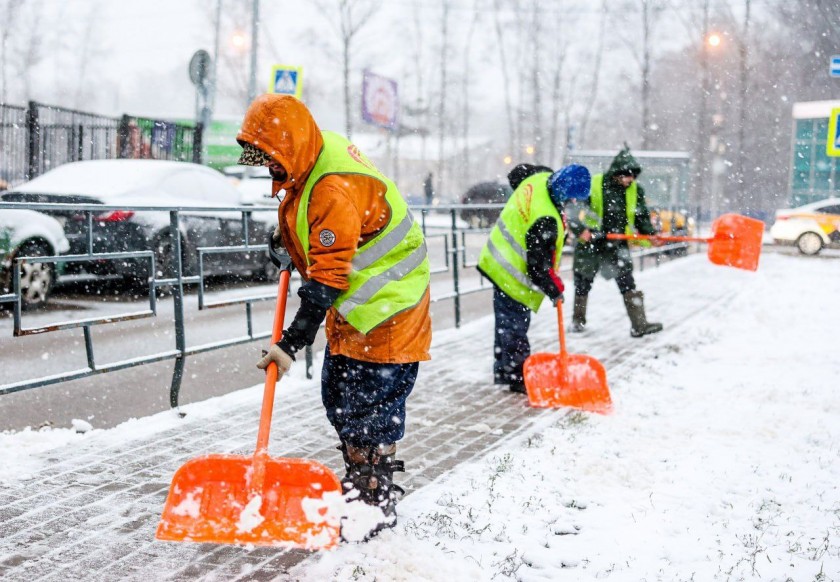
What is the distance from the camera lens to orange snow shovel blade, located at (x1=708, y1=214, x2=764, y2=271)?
8133mm

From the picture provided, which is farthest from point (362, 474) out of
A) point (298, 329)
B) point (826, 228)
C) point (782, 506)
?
point (826, 228)

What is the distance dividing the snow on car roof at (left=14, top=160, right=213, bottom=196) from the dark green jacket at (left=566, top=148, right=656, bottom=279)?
4990mm

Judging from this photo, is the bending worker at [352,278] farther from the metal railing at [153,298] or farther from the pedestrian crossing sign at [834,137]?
the pedestrian crossing sign at [834,137]

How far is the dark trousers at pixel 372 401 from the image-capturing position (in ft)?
11.1

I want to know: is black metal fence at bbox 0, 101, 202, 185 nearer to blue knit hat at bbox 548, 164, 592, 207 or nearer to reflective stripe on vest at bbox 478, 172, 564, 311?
reflective stripe on vest at bbox 478, 172, 564, 311

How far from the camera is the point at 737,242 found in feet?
26.8

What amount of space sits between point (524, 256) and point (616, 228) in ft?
9.39

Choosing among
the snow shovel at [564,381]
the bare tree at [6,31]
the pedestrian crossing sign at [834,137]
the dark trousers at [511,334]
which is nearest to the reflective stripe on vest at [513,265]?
the dark trousers at [511,334]

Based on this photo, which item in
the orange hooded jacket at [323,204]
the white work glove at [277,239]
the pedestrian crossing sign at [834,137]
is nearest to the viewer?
the orange hooded jacket at [323,204]

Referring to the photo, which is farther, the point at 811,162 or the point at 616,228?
the point at 811,162

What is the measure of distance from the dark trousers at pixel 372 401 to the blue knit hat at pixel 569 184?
2.58m

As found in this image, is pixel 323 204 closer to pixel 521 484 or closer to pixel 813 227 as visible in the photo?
pixel 521 484

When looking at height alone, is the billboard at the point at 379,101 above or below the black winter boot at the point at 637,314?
above

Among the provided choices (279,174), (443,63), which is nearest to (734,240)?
(279,174)
